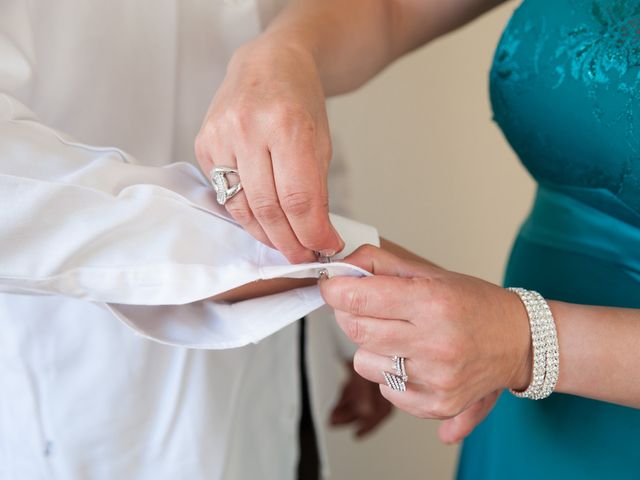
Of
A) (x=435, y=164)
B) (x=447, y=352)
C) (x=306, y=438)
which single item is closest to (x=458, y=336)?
(x=447, y=352)

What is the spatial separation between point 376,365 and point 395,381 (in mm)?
20

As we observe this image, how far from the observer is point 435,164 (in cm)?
142

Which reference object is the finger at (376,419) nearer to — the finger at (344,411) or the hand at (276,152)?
the finger at (344,411)

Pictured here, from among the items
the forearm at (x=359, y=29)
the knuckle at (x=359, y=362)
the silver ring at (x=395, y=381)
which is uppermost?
the forearm at (x=359, y=29)

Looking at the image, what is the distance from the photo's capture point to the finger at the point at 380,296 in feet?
1.70

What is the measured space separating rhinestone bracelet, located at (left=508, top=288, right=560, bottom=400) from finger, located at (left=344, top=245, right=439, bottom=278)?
3.3 inches

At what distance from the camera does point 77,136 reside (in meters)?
0.69

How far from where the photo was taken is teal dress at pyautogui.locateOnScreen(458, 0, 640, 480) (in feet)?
2.15

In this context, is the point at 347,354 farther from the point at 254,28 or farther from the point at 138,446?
the point at 254,28

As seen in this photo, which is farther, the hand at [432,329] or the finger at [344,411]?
the finger at [344,411]

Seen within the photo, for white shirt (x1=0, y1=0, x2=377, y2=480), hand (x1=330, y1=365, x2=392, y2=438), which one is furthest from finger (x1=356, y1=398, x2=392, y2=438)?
white shirt (x1=0, y1=0, x2=377, y2=480)

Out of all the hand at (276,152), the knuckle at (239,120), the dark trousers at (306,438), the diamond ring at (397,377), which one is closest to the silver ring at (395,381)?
the diamond ring at (397,377)

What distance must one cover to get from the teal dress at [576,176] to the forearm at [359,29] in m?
0.08

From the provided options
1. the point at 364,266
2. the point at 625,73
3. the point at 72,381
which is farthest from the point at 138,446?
the point at 625,73
